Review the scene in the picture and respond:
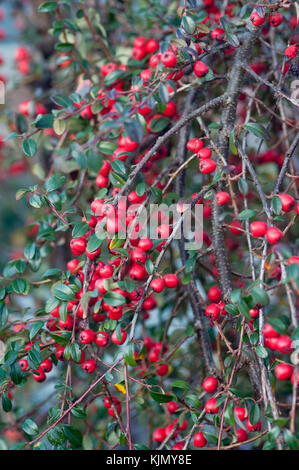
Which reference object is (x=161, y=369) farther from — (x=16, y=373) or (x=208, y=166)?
(x=208, y=166)

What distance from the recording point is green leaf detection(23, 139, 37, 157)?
959 millimetres

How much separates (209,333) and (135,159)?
0.45m

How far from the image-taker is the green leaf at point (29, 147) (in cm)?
96

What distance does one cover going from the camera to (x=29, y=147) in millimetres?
966

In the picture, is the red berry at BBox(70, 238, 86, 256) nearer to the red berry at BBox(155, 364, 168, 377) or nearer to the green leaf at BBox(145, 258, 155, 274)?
the green leaf at BBox(145, 258, 155, 274)

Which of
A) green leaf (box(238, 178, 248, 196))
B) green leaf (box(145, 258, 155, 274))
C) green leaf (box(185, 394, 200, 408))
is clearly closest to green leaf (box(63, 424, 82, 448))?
green leaf (box(185, 394, 200, 408))

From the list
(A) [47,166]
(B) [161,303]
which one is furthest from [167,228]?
(A) [47,166]

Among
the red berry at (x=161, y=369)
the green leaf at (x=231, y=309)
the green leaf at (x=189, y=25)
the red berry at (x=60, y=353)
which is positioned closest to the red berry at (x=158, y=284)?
the green leaf at (x=231, y=309)

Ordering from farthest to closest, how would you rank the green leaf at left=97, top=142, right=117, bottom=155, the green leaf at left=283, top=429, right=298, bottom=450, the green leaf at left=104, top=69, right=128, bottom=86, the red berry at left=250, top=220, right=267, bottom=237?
the green leaf at left=104, top=69, right=128, bottom=86, the green leaf at left=97, top=142, right=117, bottom=155, the red berry at left=250, top=220, right=267, bottom=237, the green leaf at left=283, top=429, right=298, bottom=450

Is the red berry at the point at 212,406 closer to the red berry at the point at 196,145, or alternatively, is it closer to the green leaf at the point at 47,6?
the red berry at the point at 196,145

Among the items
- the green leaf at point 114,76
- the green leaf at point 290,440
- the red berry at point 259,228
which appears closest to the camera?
the green leaf at point 290,440

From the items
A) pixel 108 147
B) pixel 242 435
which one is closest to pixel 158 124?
pixel 108 147

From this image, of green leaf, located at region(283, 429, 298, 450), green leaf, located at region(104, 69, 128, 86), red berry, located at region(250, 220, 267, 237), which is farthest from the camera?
green leaf, located at region(104, 69, 128, 86)

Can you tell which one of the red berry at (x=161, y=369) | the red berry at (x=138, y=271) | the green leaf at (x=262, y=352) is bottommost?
the red berry at (x=161, y=369)
